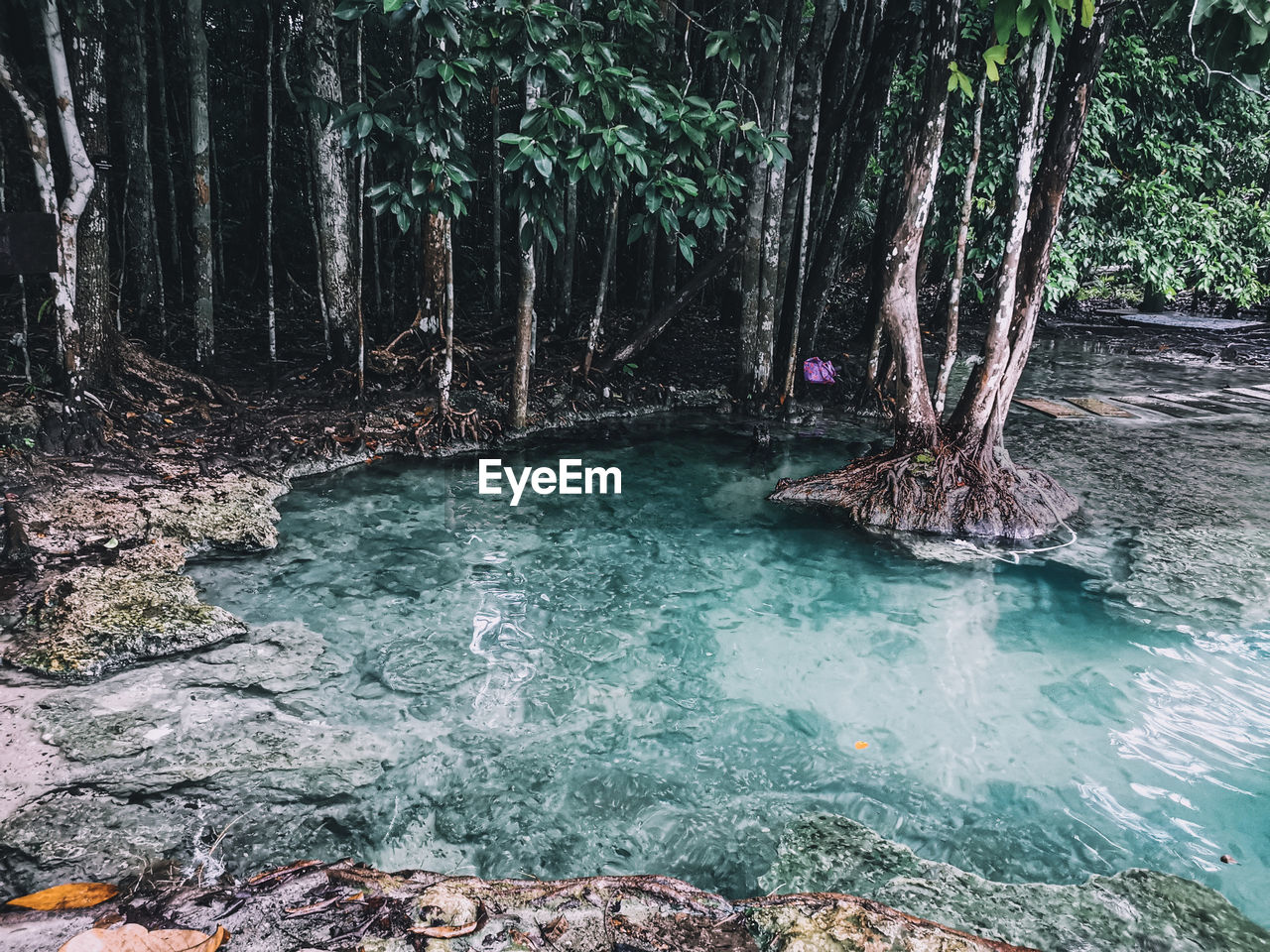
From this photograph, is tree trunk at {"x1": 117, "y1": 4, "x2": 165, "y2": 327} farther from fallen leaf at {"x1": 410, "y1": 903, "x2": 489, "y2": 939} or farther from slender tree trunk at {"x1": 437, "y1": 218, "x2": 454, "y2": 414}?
fallen leaf at {"x1": 410, "y1": 903, "x2": 489, "y2": 939}

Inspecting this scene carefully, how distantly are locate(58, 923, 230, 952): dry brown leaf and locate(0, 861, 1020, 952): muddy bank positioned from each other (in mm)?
43

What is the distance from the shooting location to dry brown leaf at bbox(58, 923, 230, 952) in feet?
7.07

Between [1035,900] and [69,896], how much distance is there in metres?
3.41

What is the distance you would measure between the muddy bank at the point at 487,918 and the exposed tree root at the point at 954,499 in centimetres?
444

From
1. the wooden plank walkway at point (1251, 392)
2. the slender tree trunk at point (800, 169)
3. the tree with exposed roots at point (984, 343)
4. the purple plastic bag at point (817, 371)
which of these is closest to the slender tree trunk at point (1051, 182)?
the tree with exposed roots at point (984, 343)

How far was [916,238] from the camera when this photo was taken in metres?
6.57

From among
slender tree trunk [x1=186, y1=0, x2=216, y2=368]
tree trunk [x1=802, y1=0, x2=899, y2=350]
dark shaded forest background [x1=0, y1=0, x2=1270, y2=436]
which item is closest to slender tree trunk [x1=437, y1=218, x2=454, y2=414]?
dark shaded forest background [x1=0, y1=0, x2=1270, y2=436]

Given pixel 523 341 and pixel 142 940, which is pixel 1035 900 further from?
pixel 523 341

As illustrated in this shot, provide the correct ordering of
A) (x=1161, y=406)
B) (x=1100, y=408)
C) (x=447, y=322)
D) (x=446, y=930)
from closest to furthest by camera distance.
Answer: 1. (x=446, y=930)
2. (x=447, y=322)
3. (x=1100, y=408)
4. (x=1161, y=406)

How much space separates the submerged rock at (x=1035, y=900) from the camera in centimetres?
286

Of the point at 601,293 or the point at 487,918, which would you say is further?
the point at 601,293

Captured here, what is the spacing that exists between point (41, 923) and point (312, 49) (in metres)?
7.84

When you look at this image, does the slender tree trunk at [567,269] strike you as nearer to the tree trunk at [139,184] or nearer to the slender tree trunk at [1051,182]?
the tree trunk at [139,184]

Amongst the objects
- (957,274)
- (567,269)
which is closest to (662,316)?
(567,269)
